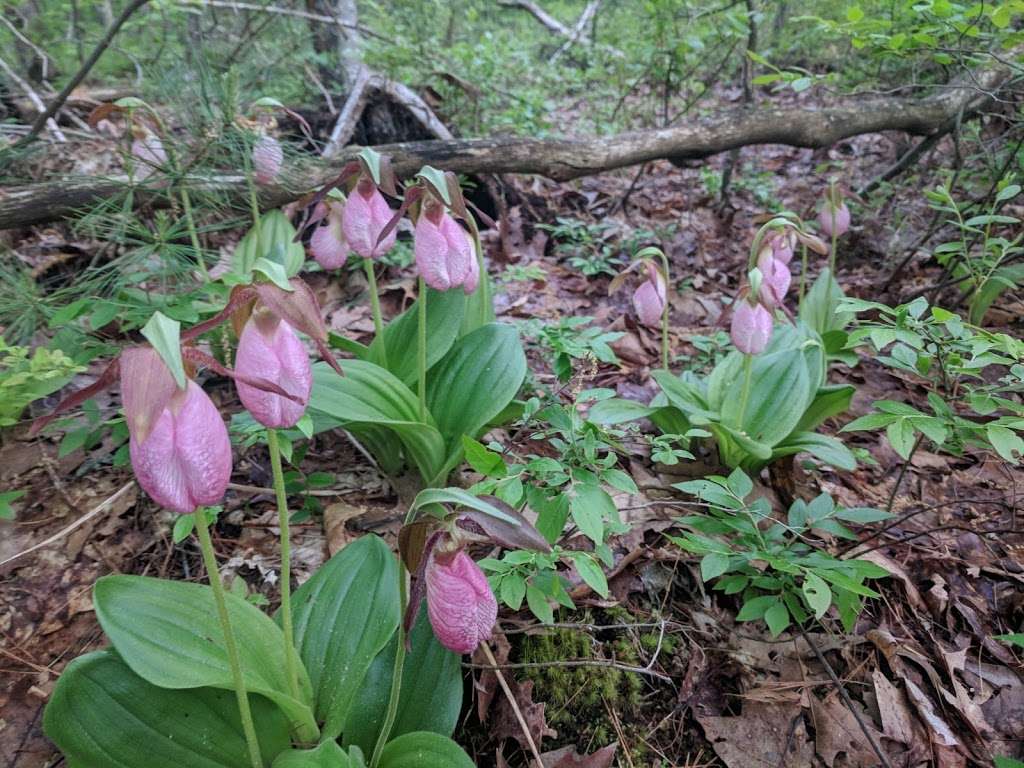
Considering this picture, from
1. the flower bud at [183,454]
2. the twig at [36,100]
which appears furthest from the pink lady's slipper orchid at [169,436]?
the twig at [36,100]

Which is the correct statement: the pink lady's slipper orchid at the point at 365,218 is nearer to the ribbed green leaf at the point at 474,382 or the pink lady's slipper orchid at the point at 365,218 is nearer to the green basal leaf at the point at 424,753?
the ribbed green leaf at the point at 474,382

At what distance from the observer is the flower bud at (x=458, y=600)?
0.98 meters

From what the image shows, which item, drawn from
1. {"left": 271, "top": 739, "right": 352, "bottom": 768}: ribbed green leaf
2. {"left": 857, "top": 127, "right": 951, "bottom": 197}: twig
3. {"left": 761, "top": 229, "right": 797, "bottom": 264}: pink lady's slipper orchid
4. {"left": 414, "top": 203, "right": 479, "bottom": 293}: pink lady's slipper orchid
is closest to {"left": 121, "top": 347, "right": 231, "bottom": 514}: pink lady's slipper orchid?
{"left": 271, "top": 739, "right": 352, "bottom": 768}: ribbed green leaf

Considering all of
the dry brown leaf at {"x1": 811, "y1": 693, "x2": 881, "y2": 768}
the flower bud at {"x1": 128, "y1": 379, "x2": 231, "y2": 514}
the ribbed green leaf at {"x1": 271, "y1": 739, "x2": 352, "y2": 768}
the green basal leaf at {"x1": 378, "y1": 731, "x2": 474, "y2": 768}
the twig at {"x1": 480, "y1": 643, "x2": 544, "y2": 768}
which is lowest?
the dry brown leaf at {"x1": 811, "y1": 693, "x2": 881, "y2": 768}

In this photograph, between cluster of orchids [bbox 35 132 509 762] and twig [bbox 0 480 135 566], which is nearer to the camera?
cluster of orchids [bbox 35 132 509 762]

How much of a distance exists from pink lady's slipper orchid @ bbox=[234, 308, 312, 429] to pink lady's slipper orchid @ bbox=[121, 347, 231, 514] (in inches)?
4.6

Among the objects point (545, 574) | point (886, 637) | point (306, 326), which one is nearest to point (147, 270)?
point (306, 326)

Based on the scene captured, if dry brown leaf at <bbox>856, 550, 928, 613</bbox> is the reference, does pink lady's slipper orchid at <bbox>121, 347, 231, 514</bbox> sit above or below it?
above

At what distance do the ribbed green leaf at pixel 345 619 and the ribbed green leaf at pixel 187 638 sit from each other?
2.5 inches

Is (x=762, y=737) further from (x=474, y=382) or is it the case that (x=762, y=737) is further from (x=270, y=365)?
(x=270, y=365)

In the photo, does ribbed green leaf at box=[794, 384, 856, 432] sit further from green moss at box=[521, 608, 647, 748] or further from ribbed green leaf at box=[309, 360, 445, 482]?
ribbed green leaf at box=[309, 360, 445, 482]

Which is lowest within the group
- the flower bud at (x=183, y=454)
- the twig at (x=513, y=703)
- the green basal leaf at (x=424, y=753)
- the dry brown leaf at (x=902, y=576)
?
the dry brown leaf at (x=902, y=576)

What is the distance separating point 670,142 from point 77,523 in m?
3.41

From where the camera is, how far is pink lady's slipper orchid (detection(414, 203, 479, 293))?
176 centimetres
